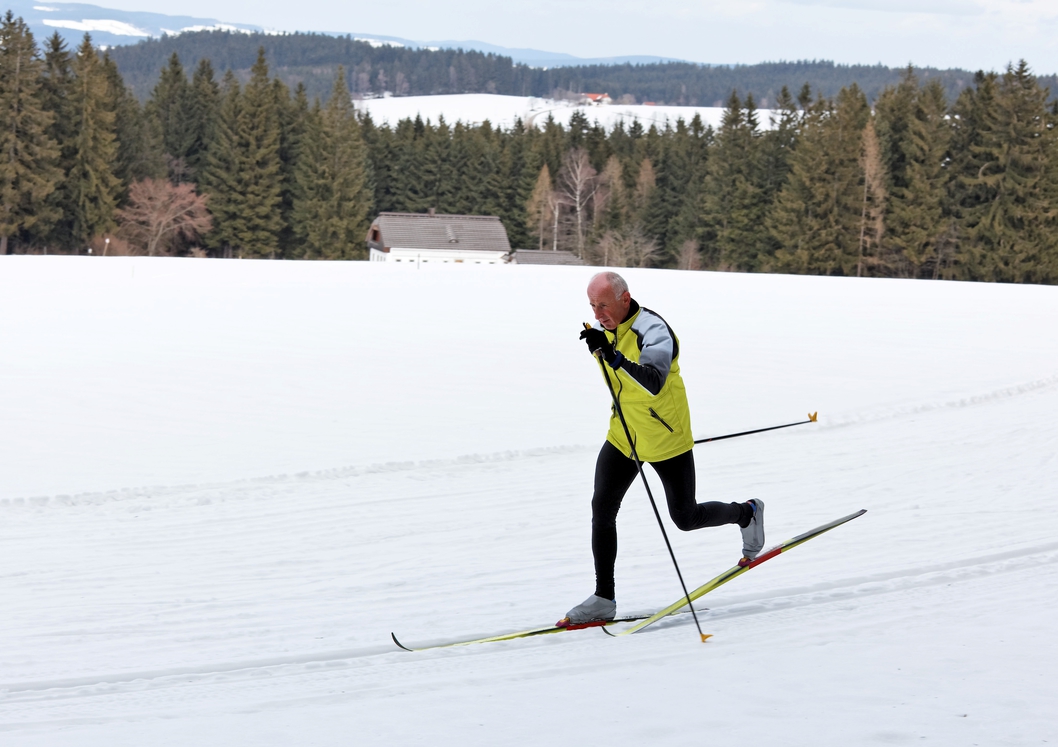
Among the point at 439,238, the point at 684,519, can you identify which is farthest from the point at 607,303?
the point at 439,238

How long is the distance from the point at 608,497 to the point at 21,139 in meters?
48.6

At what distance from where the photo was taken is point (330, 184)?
58094 millimetres

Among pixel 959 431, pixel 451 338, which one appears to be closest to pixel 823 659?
pixel 959 431

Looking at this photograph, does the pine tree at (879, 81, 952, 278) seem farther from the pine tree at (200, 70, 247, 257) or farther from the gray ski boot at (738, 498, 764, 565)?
the gray ski boot at (738, 498, 764, 565)

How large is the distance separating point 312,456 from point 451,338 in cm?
685

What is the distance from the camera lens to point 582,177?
2687 inches

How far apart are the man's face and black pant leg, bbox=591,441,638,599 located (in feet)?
1.88

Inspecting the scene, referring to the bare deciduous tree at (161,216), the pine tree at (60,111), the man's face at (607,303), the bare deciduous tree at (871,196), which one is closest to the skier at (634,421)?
the man's face at (607,303)

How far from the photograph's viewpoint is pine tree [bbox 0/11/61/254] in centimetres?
4566

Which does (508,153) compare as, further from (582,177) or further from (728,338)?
(728,338)

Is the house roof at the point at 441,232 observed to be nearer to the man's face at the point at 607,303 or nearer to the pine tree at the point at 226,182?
the pine tree at the point at 226,182

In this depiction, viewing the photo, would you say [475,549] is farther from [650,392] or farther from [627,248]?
[627,248]

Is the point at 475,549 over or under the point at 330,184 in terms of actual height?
under

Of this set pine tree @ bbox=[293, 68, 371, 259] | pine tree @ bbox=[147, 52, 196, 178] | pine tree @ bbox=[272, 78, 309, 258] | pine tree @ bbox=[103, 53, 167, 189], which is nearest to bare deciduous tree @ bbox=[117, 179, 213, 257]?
pine tree @ bbox=[103, 53, 167, 189]
